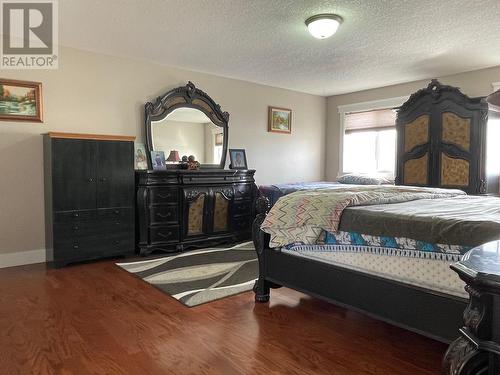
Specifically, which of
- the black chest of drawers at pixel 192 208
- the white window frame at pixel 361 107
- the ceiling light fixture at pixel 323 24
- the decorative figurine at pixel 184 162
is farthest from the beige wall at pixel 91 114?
the ceiling light fixture at pixel 323 24

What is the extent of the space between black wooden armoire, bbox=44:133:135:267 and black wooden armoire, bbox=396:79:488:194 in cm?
359

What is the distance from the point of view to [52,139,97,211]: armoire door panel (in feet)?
11.9

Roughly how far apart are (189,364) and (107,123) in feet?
10.6

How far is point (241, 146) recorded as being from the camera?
18.3ft

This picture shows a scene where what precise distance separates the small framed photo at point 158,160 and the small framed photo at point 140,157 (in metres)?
0.10

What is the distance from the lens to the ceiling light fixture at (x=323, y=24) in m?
3.08

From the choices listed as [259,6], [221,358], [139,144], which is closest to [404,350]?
[221,358]

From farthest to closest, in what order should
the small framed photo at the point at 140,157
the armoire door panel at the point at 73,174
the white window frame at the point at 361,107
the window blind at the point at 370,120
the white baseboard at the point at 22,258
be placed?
the window blind at the point at 370,120 → the white window frame at the point at 361,107 → the small framed photo at the point at 140,157 → the white baseboard at the point at 22,258 → the armoire door panel at the point at 73,174

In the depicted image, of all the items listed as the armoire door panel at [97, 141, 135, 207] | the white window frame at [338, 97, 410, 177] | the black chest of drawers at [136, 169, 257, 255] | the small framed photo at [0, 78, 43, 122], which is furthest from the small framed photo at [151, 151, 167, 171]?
the white window frame at [338, 97, 410, 177]

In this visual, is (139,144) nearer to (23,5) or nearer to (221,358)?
(23,5)

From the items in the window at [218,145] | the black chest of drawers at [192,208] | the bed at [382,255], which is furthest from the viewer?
the window at [218,145]

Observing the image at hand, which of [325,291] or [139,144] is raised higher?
[139,144]

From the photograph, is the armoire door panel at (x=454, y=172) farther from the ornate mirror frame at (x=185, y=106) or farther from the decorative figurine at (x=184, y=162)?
the decorative figurine at (x=184, y=162)

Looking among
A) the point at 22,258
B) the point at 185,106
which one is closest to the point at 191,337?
the point at 22,258
